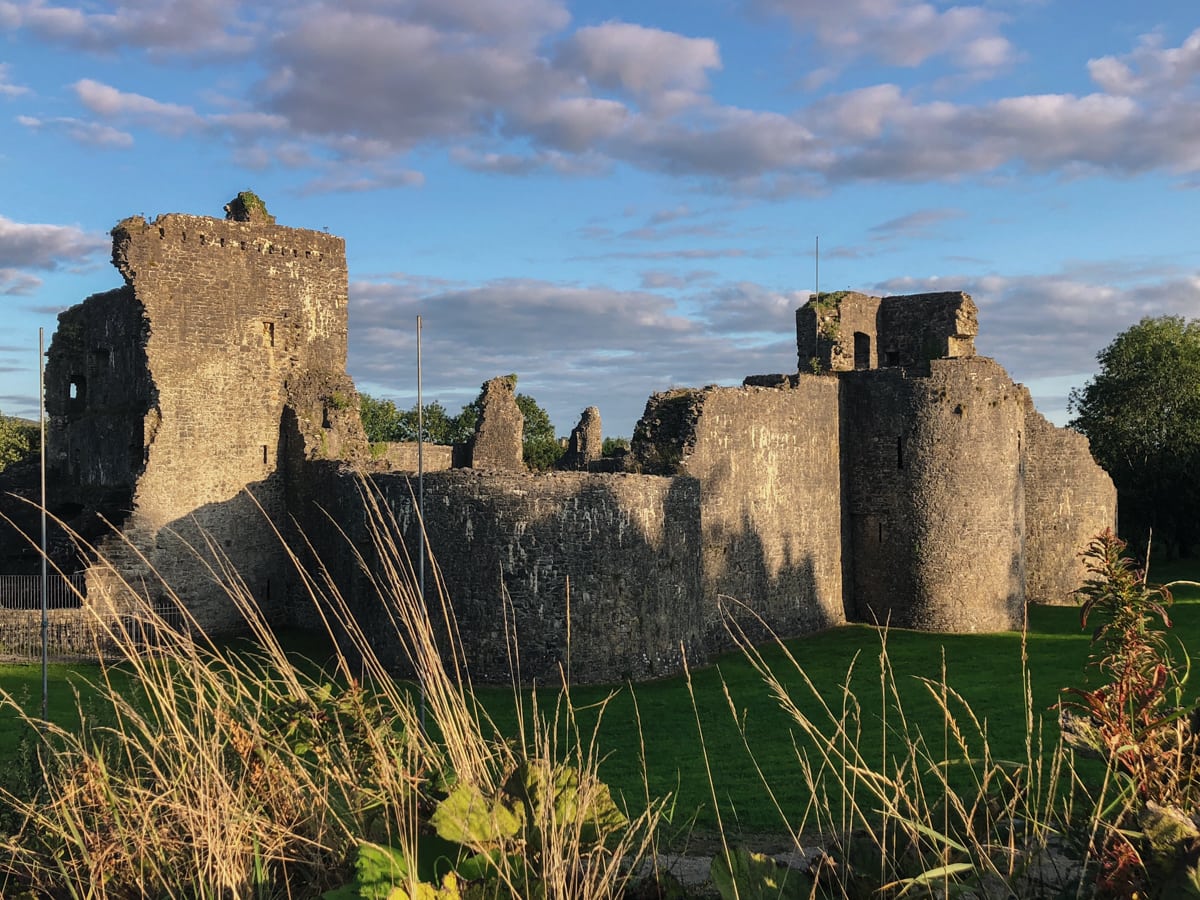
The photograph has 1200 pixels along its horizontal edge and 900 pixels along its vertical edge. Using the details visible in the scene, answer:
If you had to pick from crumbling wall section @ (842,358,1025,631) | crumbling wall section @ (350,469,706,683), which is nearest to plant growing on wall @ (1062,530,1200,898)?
crumbling wall section @ (350,469,706,683)

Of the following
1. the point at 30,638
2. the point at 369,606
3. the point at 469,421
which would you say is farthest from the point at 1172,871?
the point at 469,421

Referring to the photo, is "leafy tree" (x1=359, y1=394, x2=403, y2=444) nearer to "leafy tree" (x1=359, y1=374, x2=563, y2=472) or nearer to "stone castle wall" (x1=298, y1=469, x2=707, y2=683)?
"leafy tree" (x1=359, y1=374, x2=563, y2=472)

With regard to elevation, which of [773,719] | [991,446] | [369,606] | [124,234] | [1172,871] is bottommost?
[773,719]

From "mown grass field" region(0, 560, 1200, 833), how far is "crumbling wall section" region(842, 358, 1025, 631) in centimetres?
90

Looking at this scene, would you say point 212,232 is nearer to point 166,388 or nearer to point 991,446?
point 166,388

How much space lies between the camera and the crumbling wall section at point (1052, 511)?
29.0 meters

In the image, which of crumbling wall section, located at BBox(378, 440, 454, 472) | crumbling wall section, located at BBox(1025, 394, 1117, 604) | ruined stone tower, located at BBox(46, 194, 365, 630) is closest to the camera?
ruined stone tower, located at BBox(46, 194, 365, 630)

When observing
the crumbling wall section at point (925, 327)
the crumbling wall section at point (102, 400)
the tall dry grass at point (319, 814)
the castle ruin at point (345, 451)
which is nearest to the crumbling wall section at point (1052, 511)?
the castle ruin at point (345, 451)

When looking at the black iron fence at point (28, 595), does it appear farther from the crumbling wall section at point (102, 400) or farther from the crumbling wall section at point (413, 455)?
the crumbling wall section at point (413, 455)

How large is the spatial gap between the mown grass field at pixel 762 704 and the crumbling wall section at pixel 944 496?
90 centimetres

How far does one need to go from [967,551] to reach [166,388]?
17808 mm

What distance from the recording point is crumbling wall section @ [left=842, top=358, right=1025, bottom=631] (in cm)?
2455

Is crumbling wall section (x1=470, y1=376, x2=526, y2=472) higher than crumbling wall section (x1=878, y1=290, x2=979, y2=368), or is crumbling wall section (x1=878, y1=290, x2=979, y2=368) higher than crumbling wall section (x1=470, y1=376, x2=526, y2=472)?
crumbling wall section (x1=878, y1=290, x2=979, y2=368)

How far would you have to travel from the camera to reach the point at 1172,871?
3293 mm
